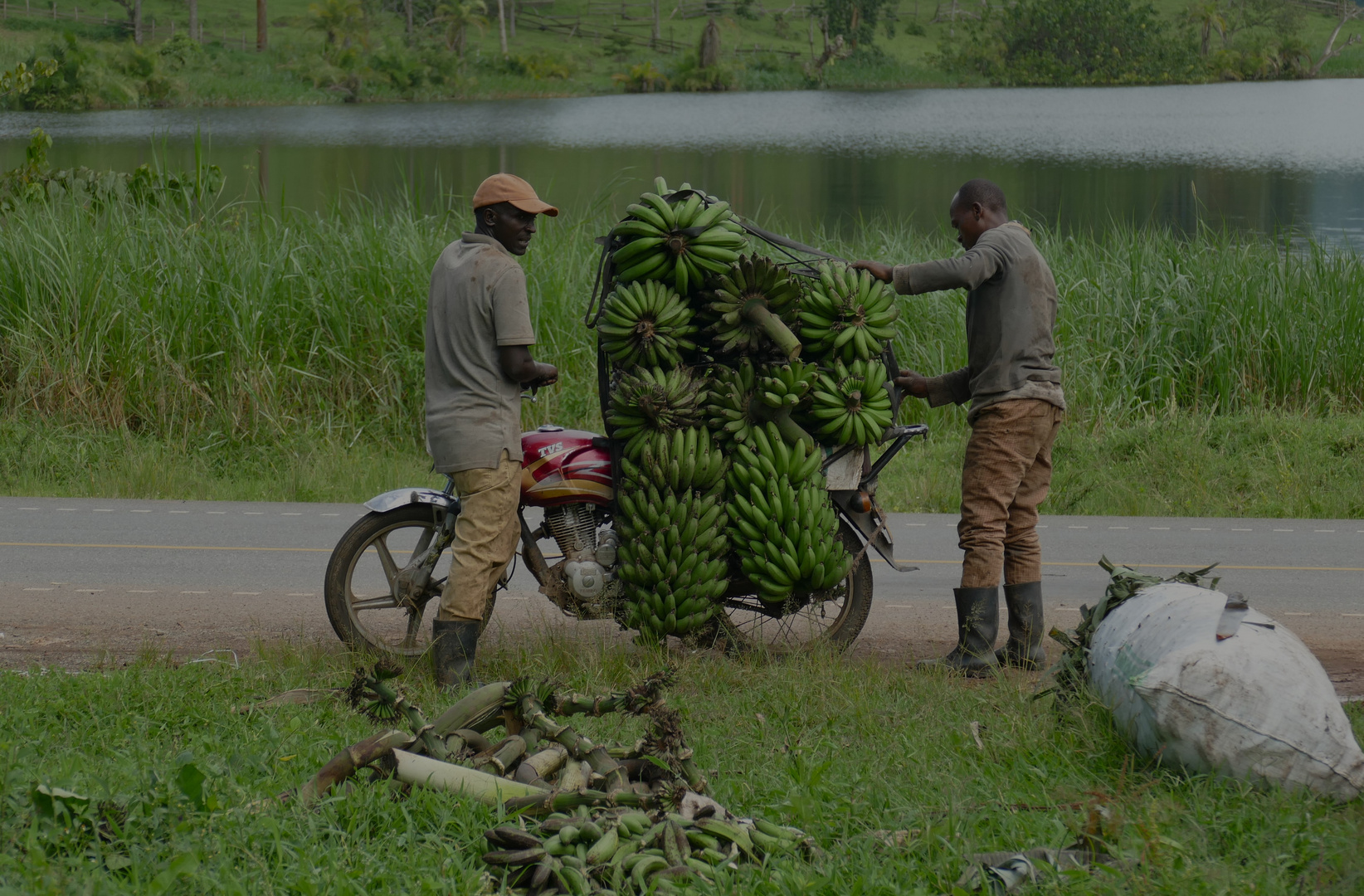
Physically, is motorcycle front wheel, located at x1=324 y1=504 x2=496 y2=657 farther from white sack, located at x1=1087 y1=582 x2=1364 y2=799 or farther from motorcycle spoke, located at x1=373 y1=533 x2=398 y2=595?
white sack, located at x1=1087 y1=582 x2=1364 y2=799

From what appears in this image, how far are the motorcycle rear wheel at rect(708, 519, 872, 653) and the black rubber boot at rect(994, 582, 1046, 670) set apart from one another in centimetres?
67

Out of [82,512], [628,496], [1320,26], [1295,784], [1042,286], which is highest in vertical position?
[1320,26]

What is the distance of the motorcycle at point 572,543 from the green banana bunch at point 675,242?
82 cm

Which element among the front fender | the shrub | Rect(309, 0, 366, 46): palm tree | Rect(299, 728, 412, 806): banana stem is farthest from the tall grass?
the shrub

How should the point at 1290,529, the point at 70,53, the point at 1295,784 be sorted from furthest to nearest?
the point at 70,53 < the point at 1290,529 < the point at 1295,784

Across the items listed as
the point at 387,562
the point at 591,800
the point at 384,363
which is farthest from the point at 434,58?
the point at 591,800

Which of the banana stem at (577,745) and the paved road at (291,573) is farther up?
the banana stem at (577,745)

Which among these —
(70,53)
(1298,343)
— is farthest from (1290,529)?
(70,53)

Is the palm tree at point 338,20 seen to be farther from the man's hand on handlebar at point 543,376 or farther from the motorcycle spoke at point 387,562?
the man's hand on handlebar at point 543,376

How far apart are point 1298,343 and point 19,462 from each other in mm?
11938

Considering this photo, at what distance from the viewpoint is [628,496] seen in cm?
566

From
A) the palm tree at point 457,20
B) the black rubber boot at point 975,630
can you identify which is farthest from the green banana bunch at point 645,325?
the palm tree at point 457,20

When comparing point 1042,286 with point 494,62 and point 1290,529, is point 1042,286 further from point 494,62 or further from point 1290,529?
point 494,62

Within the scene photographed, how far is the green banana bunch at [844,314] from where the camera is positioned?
5.68 m
